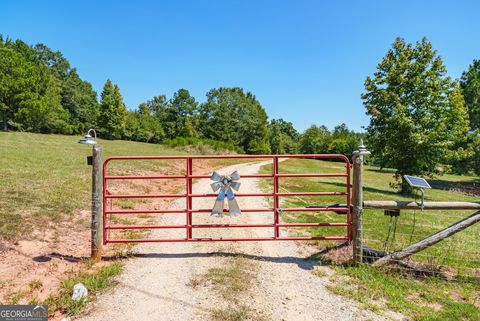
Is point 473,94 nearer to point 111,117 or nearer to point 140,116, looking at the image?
point 111,117

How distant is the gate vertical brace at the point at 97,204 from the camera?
549cm

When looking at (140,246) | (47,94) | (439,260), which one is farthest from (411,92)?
(47,94)

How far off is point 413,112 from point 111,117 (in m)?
57.6

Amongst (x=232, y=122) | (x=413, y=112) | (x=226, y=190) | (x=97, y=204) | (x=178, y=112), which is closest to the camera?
(x=97, y=204)

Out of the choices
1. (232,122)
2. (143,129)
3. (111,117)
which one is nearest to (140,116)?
(143,129)

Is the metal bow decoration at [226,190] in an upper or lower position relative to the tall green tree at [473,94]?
lower

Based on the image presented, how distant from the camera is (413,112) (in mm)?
20500

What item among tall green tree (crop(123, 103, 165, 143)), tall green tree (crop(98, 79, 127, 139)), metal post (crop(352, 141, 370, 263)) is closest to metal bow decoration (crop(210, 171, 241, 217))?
metal post (crop(352, 141, 370, 263))

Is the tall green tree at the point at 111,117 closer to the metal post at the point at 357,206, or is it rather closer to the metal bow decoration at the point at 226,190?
the metal bow decoration at the point at 226,190

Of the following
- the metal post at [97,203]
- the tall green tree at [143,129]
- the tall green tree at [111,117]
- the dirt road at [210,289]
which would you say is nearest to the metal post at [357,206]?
the dirt road at [210,289]

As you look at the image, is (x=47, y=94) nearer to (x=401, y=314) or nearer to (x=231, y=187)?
(x=231, y=187)

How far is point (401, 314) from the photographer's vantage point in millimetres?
4020

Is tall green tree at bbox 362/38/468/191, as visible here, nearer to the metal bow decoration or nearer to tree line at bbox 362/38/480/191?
tree line at bbox 362/38/480/191

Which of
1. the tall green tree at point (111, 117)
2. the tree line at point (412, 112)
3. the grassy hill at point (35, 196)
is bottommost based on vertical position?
the grassy hill at point (35, 196)
